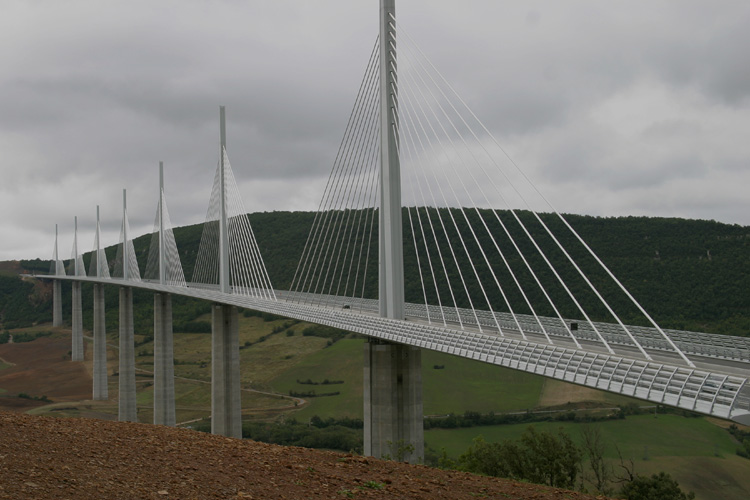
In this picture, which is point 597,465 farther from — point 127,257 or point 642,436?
point 127,257

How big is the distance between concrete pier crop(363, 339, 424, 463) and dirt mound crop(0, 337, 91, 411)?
41.5 metres

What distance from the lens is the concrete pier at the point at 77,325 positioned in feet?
226

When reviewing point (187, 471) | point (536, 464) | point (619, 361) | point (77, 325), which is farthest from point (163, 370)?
point (77, 325)

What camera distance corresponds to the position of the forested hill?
3562 cm

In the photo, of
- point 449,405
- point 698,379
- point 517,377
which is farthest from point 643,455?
point 698,379

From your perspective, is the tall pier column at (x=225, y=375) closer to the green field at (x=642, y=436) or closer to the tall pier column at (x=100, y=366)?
the green field at (x=642, y=436)

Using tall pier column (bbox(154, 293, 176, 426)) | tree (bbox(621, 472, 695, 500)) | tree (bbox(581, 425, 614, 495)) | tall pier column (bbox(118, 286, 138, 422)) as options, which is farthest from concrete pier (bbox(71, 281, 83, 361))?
tree (bbox(621, 472, 695, 500))

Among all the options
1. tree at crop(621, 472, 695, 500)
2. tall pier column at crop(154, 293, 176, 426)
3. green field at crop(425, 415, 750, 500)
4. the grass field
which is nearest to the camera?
tree at crop(621, 472, 695, 500)

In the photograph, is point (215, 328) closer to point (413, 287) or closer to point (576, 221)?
point (413, 287)

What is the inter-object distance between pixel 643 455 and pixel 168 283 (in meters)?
30.9

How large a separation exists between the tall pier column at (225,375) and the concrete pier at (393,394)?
1531cm

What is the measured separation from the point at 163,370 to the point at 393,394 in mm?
24931

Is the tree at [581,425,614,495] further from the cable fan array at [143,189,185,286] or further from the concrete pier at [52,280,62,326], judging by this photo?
the concrete pier at [52,280,62,326]

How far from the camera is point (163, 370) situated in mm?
39094
